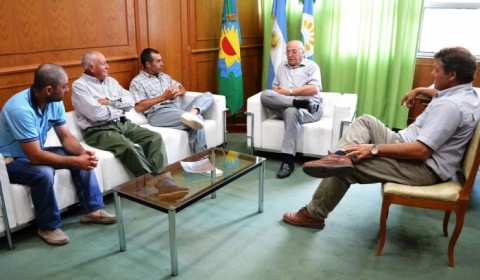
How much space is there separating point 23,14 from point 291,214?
2.33 m

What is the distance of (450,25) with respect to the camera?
4.37m

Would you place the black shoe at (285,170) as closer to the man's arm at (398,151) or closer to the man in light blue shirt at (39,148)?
the man's arm at (398,151)

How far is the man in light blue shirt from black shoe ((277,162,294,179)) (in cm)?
154

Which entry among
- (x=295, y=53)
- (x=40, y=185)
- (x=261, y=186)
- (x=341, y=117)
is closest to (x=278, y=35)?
(x=295, y=53)

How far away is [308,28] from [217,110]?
1.55 metres

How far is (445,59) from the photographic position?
211 cm

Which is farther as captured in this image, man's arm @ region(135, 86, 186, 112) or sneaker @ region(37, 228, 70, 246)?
man's arm @ region(135, 86, 186, 112)

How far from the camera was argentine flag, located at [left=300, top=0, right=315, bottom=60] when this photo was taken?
174 inches

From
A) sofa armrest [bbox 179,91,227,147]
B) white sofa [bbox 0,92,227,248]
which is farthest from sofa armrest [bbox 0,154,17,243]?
sofa armrest [bbox 179,91,227,147]

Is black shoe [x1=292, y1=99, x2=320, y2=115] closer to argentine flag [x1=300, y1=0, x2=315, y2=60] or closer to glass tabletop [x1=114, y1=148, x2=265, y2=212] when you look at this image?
glass tabletop [x1=114, y1=148, x2=265, y2=212]

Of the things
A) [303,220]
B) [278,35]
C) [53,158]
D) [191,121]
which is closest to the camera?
[53,158]

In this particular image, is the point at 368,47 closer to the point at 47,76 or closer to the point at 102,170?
the point at 102,170

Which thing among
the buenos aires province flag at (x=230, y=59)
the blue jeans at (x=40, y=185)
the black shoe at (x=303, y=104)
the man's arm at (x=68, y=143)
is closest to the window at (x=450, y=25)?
the black shoe at (x=303, y=104)

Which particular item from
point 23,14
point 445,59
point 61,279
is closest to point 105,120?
point 23,14
